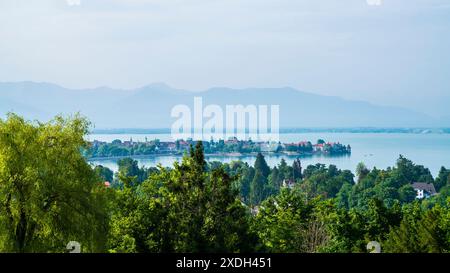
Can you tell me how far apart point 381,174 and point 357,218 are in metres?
27.5

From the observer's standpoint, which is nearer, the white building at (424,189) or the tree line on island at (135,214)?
the tree line on island at (135,214)

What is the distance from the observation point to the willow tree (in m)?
5.71

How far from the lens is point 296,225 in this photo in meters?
10.1

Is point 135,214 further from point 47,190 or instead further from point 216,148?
point 216,148

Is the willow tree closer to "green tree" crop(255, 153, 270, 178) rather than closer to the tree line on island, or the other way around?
the tree line on island

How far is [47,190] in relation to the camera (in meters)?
5.79

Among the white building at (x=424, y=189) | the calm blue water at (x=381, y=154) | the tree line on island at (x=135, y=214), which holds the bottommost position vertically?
the white building at (x=424, y=189)

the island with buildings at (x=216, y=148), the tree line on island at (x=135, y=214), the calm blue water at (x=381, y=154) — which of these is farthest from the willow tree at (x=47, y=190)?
the island with buildings at (x=216, y=148)

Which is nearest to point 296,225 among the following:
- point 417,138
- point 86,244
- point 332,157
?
point 86,244

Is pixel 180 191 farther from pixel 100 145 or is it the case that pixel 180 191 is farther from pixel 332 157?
pixel 332 157

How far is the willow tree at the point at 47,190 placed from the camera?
571 centimetres

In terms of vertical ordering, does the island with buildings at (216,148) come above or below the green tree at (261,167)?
above

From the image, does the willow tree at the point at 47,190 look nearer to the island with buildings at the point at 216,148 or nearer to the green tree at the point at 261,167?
the green tree at the point at 261,167

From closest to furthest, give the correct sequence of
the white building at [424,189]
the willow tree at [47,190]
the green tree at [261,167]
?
the willow tree at [47,190]
the white building at [424,189]
the green tree at [261,167]
